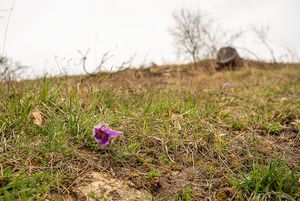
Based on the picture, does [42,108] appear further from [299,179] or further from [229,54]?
[229,54]

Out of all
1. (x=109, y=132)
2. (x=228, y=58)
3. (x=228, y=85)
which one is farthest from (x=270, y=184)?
(x=228, y=58)

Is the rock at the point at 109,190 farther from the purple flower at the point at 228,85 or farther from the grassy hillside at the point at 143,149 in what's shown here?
the purple flower at the point at 228,85

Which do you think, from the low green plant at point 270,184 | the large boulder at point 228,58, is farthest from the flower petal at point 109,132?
the large boulder at point 228,58

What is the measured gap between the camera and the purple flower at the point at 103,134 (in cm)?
202

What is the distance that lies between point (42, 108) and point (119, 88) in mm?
1231

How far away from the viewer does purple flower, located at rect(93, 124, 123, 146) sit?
2023 millimetres

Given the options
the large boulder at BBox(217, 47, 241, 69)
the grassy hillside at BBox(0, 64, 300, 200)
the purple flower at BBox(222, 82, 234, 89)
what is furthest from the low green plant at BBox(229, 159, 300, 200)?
the large boulder at BBox(217, 47, 241, 69)

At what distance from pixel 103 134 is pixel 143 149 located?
1.05 feet

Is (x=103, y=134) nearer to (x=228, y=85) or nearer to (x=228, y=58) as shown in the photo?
(x=228, y=85)

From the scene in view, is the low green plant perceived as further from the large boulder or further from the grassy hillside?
the large boulder

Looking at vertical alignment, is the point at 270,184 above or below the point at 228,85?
below

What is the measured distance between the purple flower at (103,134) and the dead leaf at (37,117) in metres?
0.43

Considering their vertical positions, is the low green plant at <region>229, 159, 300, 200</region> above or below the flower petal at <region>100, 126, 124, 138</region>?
below

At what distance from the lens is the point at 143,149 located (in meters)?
2.23
